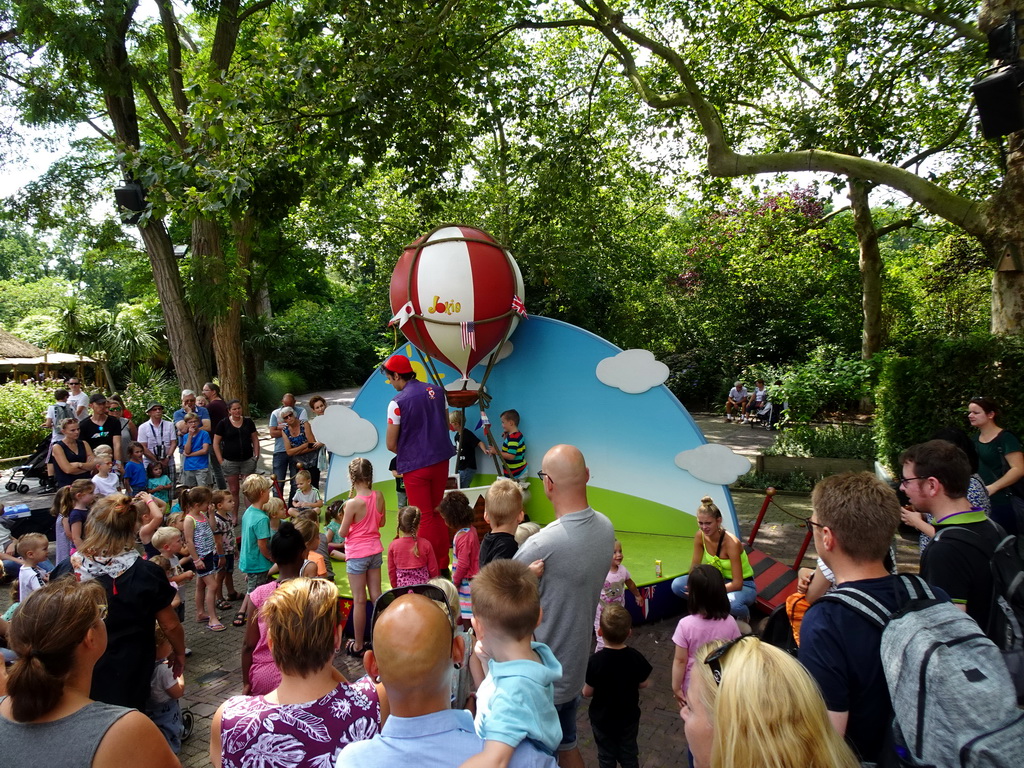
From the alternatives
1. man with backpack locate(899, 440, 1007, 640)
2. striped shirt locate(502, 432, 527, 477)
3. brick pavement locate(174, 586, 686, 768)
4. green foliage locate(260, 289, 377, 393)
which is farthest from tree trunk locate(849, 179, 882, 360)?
green foliage locate(260, 289, 377, 393)

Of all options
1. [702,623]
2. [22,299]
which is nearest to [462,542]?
[702,623]

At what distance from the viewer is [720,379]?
19.6 m

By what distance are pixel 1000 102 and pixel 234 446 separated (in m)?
8.53

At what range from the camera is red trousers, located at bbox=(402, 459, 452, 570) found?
5449mm

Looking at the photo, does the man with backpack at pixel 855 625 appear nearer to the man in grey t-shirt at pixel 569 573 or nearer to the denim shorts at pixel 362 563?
the man in grey t-shirt at pixel 569 573

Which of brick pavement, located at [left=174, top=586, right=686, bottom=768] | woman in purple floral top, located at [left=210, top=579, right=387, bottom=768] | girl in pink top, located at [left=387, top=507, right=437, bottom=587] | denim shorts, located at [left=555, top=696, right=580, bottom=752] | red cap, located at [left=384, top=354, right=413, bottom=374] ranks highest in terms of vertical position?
red cap, located at [left=384, top=354, right=413, bottom=374]

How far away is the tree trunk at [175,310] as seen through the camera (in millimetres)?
10891

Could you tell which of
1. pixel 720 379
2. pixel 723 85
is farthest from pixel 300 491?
pixel 720 379

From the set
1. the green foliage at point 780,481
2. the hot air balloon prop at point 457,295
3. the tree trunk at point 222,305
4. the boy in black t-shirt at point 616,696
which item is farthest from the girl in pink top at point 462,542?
the tree trunk at point 222,305

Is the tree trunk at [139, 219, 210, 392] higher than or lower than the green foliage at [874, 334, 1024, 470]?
higher

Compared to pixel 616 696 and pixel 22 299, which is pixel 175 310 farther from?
pixel 22 299

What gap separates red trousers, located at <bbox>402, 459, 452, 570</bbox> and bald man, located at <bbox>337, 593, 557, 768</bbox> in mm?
3840

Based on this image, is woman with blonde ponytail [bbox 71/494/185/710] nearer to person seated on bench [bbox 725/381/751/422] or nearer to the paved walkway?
the paved walkway

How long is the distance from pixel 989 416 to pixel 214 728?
5.50 metres
